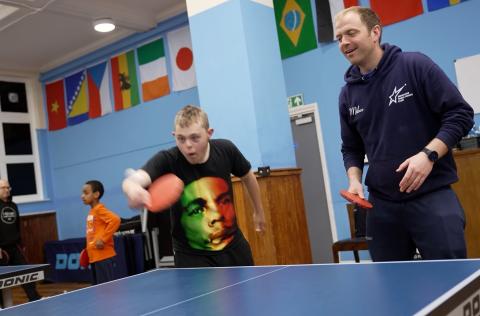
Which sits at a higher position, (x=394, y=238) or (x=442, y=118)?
(x=442, y=118)

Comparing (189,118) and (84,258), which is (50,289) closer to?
(84,258)

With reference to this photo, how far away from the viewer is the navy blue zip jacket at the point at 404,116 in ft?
6.60

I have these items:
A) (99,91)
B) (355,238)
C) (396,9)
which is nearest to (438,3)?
(396,9)

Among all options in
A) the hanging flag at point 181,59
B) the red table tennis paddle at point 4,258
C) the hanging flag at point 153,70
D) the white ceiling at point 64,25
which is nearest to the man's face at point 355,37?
the red table tennis paddle at point 4,258

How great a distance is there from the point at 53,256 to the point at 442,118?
832cm

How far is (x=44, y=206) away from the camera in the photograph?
394 inches

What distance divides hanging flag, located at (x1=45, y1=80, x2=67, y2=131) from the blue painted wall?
168 millimetres

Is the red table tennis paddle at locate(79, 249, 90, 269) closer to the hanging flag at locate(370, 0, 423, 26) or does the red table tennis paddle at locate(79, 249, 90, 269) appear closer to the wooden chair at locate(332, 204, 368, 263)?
the wooden chair at locate(332, 204, 368, 263)

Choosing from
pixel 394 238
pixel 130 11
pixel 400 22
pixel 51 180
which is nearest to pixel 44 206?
pixel 51 180

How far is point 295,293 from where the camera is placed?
1588mm

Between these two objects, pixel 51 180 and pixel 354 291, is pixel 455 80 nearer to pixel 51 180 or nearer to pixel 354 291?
pixel 354 291

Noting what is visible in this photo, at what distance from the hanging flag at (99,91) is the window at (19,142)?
5.37 ft

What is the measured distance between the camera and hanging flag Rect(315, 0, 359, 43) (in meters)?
6.13

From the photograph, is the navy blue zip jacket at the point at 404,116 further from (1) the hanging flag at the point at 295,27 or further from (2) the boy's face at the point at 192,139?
(1) the hanging flag at the point at 295,27
